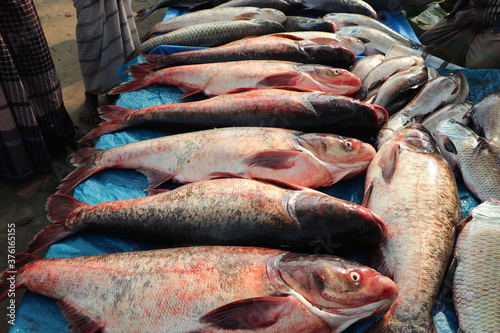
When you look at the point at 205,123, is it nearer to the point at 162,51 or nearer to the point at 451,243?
the point at 162,51

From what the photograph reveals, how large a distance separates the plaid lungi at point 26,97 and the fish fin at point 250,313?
11.4ft

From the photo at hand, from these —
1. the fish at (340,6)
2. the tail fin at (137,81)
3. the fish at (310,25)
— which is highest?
the fish at (340,6)

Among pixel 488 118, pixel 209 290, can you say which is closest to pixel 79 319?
pixel 209 290

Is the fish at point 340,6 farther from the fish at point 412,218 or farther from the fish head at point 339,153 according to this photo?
the fish head at point 339,153

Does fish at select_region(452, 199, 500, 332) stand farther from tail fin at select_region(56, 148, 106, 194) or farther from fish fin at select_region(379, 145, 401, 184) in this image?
tail fin at select_region(56, 148, 106, 194)

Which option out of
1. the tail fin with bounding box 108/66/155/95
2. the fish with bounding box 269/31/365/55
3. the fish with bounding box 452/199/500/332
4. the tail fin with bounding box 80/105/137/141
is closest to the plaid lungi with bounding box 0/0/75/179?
the tail fin with bounding box 108/66/155/95

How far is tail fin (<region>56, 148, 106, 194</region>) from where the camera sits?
8.49 feet

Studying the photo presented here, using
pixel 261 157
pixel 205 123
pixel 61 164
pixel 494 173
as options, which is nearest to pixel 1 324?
pixel 61 164

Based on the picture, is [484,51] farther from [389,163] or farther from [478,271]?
[478,271]

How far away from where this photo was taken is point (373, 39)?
4.30 m

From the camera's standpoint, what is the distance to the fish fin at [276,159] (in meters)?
2.50

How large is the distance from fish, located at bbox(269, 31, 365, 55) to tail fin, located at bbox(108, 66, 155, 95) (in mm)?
1431

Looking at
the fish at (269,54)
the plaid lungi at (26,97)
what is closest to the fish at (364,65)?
the fish at (269,54)

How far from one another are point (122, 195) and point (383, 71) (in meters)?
2.60
